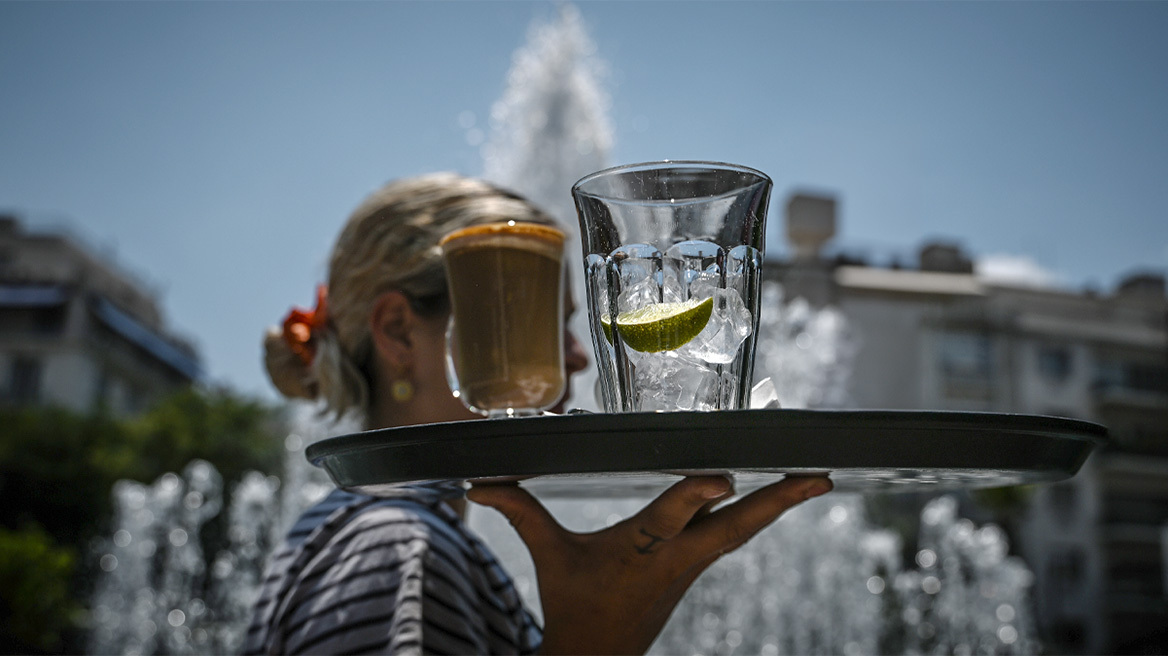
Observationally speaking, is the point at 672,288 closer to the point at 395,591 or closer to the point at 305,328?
the point at 395,591

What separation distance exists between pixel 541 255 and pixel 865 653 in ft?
34.9

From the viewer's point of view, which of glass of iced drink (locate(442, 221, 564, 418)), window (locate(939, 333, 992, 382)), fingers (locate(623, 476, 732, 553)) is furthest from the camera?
window (locate(939, 333, 992, 382))

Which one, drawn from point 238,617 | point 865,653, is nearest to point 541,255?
point 238,617

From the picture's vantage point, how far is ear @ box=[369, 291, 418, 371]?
70.0 inches

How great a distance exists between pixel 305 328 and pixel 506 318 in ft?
2.31

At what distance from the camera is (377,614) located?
1.29m

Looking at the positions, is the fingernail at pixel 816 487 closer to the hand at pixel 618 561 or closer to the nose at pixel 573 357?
the hand at pixel 618 561

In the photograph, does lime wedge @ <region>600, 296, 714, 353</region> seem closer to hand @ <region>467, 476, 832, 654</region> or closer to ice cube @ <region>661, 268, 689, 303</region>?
ice cube @ <region>661, 268, 689, 303</region>

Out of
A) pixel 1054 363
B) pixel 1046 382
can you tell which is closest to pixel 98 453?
pixel 1046 382

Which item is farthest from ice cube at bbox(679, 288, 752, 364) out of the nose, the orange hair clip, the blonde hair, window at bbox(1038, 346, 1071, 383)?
window at bbox(1038, 346, 1071, 383)

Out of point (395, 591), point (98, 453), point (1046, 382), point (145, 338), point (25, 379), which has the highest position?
point (395, 591)

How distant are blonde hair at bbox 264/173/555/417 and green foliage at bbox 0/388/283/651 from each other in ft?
103

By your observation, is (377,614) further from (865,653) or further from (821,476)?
(865,653)

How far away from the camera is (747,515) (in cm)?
113
